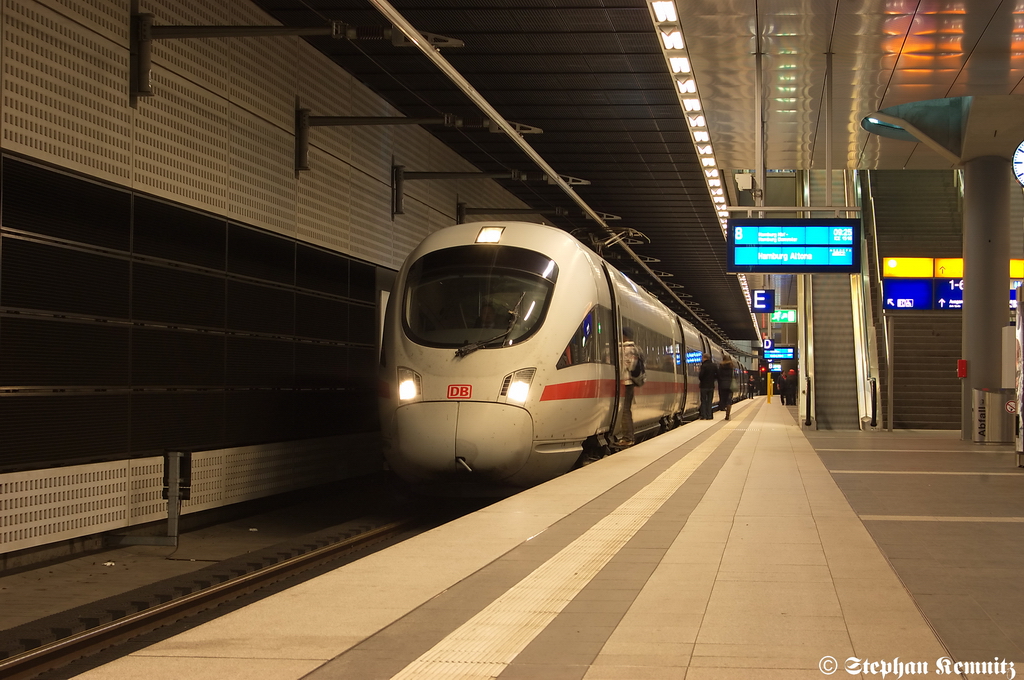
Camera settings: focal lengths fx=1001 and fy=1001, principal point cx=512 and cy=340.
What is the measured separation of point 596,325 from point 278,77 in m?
4.97

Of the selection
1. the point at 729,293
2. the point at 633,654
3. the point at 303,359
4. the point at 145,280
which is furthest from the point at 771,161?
the point at 729,293

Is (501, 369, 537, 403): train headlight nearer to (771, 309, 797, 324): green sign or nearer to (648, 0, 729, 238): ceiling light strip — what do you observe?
(648, 0, 729, 238): ceiling light strip

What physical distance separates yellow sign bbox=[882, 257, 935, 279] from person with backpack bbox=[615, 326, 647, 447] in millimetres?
10577

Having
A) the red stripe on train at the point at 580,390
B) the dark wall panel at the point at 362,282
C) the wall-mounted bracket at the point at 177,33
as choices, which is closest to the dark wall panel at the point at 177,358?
the wall-mounted bracket at the point at 177,33

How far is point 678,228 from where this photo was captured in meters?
27.7

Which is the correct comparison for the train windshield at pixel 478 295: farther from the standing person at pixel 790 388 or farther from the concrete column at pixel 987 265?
the standing person at pixel 790 388

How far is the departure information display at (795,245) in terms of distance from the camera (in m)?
16.4

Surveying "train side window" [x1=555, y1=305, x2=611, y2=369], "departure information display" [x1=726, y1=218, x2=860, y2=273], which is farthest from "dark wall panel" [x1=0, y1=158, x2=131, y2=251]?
"departure information display" [x1=726, y1=218, x2=860, y2=273]

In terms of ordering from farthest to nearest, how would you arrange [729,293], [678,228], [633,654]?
[729,293], [678,228], [633,654]

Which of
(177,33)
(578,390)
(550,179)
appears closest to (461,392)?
(578,390)

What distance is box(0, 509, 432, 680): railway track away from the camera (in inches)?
222

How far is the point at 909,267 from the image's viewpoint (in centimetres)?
2331

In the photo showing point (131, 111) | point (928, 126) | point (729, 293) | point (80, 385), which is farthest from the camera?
point (729, 293)

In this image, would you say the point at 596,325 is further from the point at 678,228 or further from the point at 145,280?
the point at 678,228
